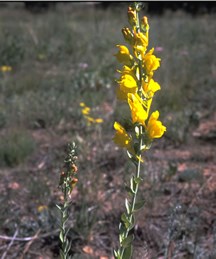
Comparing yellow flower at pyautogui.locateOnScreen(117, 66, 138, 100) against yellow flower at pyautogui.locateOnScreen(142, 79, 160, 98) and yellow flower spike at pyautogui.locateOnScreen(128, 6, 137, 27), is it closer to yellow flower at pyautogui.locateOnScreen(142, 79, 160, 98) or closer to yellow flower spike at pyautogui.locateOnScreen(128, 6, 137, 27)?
yellow flower at pyautogui.locateOnScreen(142, 79, 160, 98)

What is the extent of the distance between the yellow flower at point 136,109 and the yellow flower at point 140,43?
0.57 ft

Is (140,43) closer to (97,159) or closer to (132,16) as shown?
(132,16)

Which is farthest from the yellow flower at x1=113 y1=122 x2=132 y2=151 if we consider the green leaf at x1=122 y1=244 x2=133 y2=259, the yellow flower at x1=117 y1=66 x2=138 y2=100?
the green leaf at x1=122 y1=244 x2=133 y2=259

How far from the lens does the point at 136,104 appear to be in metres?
1.72

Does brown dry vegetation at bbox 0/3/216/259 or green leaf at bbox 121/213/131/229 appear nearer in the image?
green leaf at bbox 121/213/131/229

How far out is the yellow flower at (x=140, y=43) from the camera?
174 centimetres

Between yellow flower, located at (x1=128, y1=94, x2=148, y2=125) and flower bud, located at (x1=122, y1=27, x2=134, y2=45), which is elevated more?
flower bud, located at (x1=122, y1=27, x2=134, y2=45)

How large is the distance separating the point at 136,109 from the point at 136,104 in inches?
0.7

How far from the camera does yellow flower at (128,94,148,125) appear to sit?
172 centimetres

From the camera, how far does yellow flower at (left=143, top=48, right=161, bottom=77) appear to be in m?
1.74

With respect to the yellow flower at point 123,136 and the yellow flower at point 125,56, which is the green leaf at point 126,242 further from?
the yellow flower at point 125,56

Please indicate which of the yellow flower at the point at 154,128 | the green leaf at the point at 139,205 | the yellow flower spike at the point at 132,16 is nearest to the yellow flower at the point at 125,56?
the yellow flower spike at the point at 132,16

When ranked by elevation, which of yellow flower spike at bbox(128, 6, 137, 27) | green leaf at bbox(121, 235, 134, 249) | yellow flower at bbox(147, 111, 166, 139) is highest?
yellow flower spike at bbox(128, 6, 137, 27)

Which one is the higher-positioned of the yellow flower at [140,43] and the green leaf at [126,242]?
the yellow flower at [140,43]
